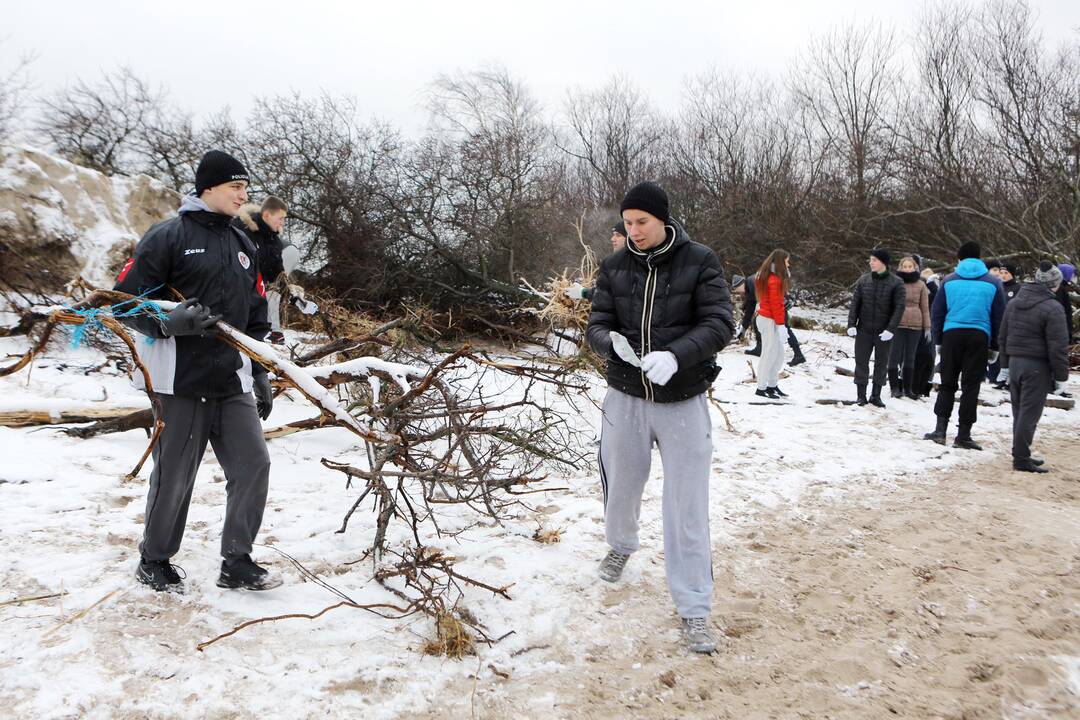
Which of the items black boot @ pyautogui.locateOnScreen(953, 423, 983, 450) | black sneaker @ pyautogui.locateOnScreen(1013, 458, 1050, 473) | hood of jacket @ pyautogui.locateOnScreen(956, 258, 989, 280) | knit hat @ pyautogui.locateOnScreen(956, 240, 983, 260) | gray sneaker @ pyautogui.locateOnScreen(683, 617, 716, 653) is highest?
knit hat @ pyautogui.locateOnScreen(956, 240, 983, 260)

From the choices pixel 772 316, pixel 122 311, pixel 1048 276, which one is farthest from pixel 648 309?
pixel 772 316

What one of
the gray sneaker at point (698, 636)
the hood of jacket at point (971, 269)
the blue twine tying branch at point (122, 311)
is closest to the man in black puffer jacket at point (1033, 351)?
the hood of jacket at point (971, 269)

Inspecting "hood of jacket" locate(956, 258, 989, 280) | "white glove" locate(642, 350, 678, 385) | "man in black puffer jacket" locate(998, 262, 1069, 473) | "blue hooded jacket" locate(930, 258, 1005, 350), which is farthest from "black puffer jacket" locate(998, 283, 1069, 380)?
"white glove" locate(642, 350, 678, 385)

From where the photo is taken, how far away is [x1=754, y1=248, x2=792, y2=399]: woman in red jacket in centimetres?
804

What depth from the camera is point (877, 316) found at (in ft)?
25.6

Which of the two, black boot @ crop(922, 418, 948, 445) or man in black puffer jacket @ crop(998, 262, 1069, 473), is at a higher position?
man in black puffer jacket @ crop(998, 262, 1069, 473)

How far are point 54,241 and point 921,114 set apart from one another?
18.0 metres

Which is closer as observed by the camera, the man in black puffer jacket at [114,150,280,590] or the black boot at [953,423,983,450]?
the man in black puffer jacket at [114,150,280,590]

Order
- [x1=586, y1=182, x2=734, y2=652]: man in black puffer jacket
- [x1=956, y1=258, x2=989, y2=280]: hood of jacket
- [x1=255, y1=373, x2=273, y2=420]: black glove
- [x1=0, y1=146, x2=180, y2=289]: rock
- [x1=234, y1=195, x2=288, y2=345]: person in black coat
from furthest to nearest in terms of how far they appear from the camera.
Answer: [x1=0, y1=146, x2=180, y2=289]: rock
[x1=956, y1=258, x2=989, y2=280]: hood of jacket
[x1=234, y1=195, x2=288, y2=345]: person in black coat
[x1=255, y1=373, x2=273, y2=420]: black glove
[x1=586, y1=182, x2=734, y2=652]: man in black puffer jacket

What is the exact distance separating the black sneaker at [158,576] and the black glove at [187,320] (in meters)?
1.02

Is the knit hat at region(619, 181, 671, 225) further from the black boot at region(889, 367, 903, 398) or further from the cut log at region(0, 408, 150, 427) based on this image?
the black boot at region(889, 367, 903, 398)

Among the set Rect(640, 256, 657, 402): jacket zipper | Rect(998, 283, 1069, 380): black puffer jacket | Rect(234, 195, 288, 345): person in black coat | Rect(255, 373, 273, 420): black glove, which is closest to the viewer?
Rect(640, 256, 657, 402): jacket zipper

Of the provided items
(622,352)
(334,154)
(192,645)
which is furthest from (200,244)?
(334,154)

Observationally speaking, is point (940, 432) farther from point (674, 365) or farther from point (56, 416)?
point (56, 416)
